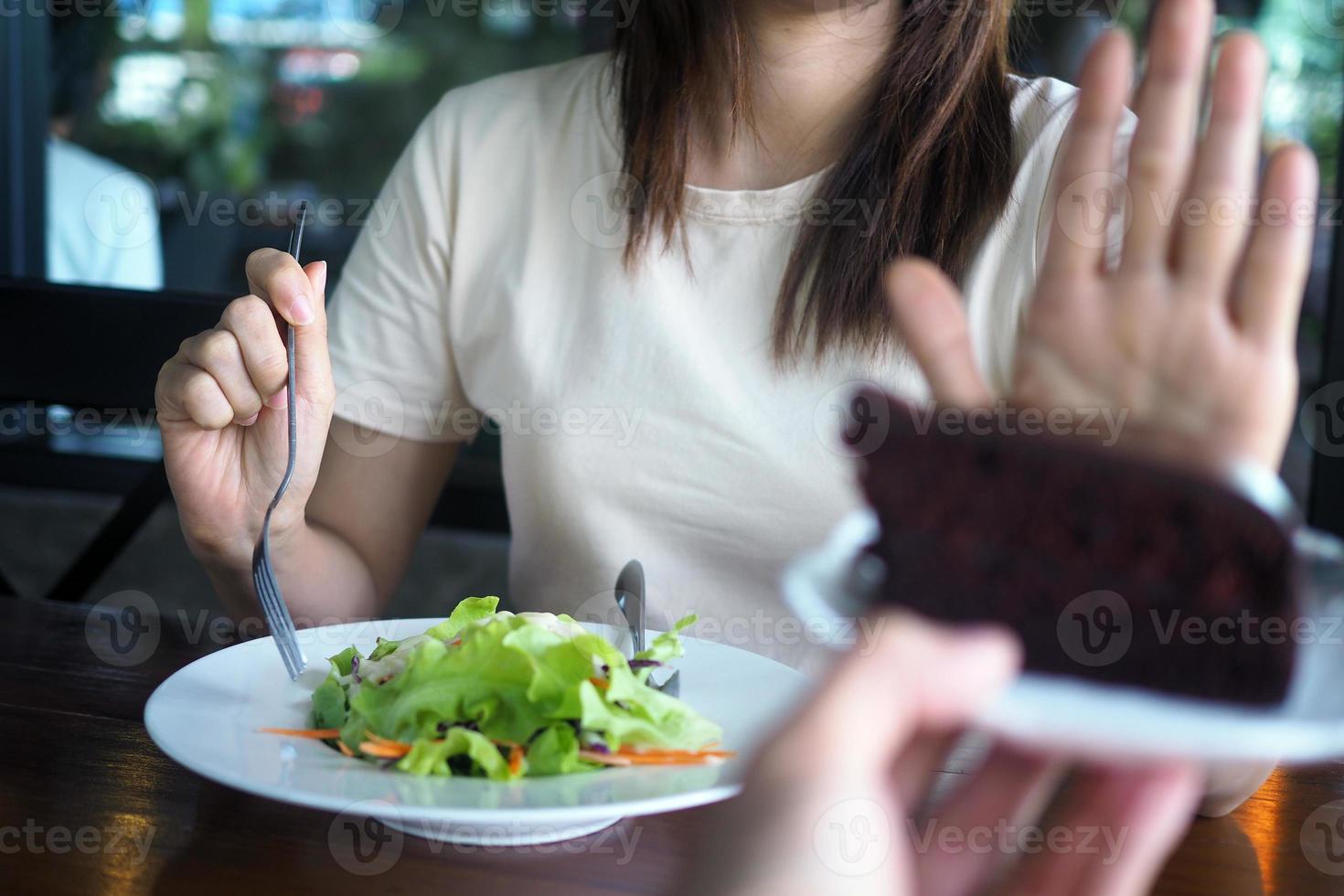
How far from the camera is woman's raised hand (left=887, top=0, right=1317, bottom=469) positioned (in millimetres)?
558

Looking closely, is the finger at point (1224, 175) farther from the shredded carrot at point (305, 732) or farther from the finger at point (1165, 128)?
the shredded carrot at point (305, 732)

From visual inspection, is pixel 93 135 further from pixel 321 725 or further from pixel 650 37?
pixel 321 725

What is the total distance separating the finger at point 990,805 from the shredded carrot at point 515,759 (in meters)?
0.29

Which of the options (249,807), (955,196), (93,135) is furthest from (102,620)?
(93,135)

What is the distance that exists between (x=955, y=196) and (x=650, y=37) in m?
0.42

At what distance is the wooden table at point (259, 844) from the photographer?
0.75 metres

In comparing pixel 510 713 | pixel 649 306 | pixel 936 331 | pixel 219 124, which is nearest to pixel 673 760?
pixel 510 713

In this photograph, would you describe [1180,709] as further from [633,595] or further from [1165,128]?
[633,595]

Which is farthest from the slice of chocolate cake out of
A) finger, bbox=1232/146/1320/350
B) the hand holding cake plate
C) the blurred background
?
the blurred background

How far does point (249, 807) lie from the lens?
2.76 ft

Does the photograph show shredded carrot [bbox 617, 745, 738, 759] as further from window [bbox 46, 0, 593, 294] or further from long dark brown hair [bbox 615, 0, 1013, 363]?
window [bbox 46, 0, 593, 294]

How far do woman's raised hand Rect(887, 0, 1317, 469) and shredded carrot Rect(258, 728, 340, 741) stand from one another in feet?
1.62

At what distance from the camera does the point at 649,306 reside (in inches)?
53.9

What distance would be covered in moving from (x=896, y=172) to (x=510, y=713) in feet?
2.45
